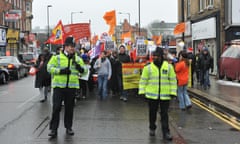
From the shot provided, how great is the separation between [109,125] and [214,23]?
1902 cm

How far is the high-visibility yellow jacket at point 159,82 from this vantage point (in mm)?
8008

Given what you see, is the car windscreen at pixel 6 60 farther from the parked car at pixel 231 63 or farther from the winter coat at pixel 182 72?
the winter coat at pixel 182 72

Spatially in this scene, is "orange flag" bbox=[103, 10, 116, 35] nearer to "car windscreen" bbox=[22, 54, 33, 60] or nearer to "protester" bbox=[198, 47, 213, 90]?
"protester" bbox=[198, 47, 213, 90]

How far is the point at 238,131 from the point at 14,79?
18.6m

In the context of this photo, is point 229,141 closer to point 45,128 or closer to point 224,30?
point 45,128

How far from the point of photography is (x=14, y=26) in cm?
5566

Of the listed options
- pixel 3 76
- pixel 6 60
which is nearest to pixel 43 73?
pixel 3 76

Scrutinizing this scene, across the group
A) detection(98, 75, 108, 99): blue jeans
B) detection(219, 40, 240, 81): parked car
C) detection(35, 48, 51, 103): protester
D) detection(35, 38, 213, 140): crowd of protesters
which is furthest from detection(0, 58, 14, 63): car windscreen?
detection(98, 75, 108, 99): blue jeans

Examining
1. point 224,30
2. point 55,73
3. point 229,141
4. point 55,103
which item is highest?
point 224,30

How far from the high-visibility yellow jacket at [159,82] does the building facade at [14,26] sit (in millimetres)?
37552

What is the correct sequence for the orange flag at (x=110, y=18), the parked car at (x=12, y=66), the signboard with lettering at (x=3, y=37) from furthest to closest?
1. the signboard with lettering at (x=3, y=37)
2. the parked car at (x=12, y=66)
3. the orange flag at (x=110, y=18)

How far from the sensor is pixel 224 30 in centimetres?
2609

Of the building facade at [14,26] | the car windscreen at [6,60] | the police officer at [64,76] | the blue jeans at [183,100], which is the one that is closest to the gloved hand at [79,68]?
the police officer at [64,76]

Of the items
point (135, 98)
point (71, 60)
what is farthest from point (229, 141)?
point (135, 98)
